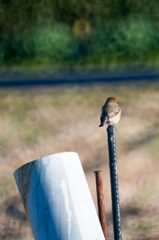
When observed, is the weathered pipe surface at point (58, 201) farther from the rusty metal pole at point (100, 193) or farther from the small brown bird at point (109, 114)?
the small brown bird at point (109, 114)

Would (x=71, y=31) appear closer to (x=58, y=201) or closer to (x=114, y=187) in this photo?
(x=114, y=187)

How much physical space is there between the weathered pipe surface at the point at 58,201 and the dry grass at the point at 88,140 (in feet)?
5.92

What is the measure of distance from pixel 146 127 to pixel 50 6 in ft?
21.8

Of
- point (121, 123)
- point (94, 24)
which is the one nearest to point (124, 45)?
point (94, 24)

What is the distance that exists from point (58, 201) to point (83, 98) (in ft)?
17.5

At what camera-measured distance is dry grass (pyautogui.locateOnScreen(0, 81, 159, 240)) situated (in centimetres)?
397

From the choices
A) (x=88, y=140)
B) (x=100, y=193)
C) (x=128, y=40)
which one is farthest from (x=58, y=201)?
(x=128, y=40)

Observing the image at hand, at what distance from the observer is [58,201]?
1.67 meters

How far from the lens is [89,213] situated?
173 centimetres

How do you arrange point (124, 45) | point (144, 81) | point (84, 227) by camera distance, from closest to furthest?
point (84, 227) < point (144, 81) < point (124, 45)

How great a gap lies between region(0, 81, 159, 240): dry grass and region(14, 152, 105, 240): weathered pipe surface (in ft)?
5.92

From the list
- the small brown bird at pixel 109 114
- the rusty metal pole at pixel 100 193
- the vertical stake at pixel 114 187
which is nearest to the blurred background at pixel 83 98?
the small brown bird at pixel 109 114

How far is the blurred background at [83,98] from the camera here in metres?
4.30

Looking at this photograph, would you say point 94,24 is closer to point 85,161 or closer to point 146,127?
point 146,127
